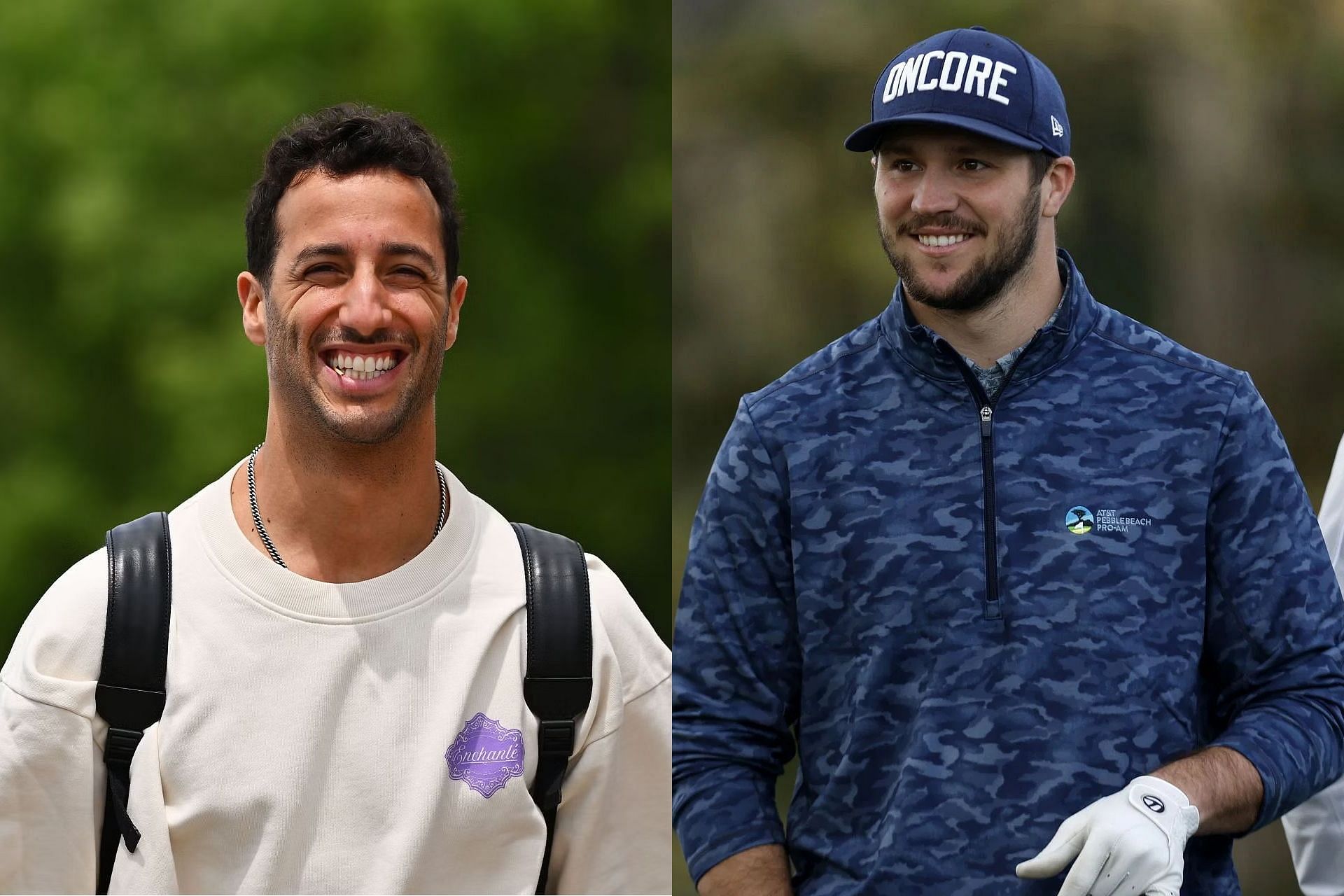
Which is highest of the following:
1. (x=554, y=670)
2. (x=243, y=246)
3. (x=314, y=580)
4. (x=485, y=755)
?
(x=243, y=246)

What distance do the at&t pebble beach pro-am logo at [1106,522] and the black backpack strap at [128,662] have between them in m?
1.14

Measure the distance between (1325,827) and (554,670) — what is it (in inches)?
46.7

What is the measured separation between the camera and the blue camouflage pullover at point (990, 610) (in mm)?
2324

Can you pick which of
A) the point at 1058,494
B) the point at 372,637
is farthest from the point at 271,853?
the point at 1058,494

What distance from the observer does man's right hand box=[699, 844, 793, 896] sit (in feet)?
7.91

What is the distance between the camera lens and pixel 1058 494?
237cm

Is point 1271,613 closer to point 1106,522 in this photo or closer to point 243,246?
point 1106,522

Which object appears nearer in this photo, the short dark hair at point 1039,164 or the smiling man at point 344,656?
the smiling man at point 344,656

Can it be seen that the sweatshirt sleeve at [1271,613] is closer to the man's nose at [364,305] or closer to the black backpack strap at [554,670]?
the black backpack strap at [554,670]

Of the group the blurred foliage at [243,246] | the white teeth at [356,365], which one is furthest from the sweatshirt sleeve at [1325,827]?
the blurred foliage at [243,246]

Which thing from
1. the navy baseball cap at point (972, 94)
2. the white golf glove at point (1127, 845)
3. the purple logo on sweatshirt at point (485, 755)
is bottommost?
the white golf glove at point (1127, 845)

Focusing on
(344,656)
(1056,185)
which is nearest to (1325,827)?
(1056,185)

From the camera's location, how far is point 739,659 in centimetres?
247

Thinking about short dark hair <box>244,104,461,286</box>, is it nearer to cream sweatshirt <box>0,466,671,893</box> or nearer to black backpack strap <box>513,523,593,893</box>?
cream sweatshirt <box>0,466,671,893</box>
